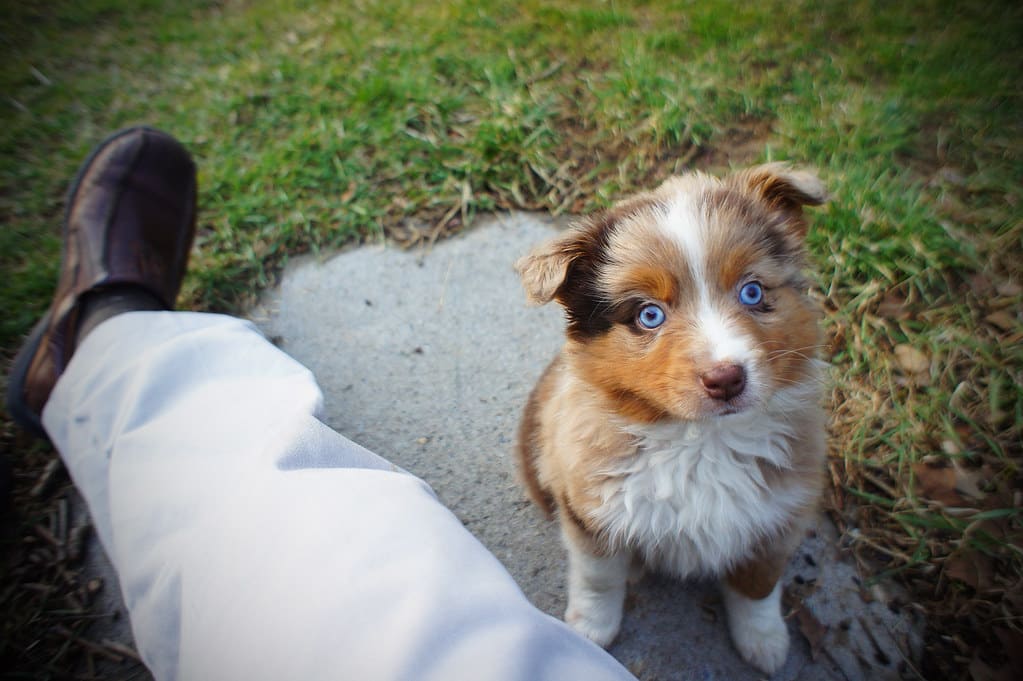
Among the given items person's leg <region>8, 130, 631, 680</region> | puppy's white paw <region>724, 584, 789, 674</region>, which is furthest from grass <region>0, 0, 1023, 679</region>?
person's leg <region>8, 130, 631, 680</region>

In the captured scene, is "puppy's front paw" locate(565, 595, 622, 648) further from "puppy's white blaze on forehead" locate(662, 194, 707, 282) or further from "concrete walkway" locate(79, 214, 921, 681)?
"puppy's white blaze on forehead" locate(662, 194, 707, 282)

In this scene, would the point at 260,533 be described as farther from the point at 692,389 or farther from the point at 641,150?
the point at 641,150

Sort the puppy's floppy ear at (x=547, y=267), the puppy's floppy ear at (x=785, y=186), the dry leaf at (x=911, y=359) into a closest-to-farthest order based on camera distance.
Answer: the puppy's floppy ear at (x=547, y=267) < the puppy's floppy ear at (x=785, y=186) < the dry leaf at (x=911, y=359)

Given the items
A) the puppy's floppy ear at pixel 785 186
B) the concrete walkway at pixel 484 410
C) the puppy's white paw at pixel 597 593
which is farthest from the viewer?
the concrete walkway at pixel 484 410

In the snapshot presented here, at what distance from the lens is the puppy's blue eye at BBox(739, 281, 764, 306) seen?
1963 mm

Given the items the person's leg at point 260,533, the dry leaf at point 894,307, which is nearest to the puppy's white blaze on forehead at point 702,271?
the person's leg at point 260,533

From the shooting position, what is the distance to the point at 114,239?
340 centimetres

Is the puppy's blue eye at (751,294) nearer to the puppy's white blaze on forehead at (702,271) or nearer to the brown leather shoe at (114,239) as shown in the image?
the puppy's white blaze on forehead at (702,271)

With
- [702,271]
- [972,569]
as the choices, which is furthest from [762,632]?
[702,271]

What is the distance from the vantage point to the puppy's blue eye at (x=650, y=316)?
1979 mm

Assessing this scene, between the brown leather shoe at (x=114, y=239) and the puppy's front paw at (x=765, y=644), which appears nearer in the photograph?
the puppy's front paw at (x=765, y=644)

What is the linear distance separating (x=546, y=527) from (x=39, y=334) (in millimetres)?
2701

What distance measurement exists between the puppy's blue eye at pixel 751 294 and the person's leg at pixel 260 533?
1120 millimetres

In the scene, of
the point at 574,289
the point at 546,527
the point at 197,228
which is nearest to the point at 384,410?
the point at 546,527
